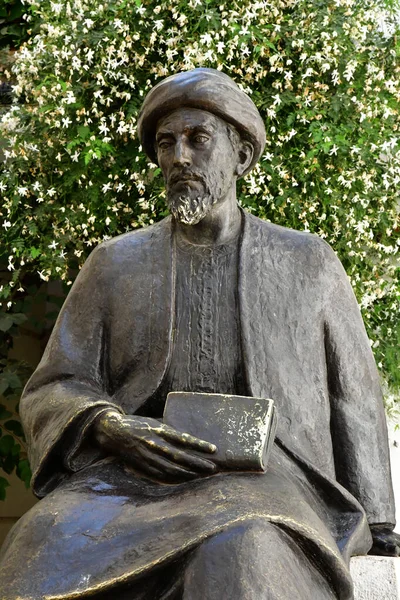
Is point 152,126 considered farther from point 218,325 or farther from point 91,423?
point 91,423

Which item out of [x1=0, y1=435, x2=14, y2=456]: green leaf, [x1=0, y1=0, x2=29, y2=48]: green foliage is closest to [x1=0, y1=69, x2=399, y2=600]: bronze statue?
[x1=0, y1=435, x2=14, y2=456]: green leaf

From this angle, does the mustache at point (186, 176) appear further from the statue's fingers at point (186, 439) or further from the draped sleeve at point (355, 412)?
the statue's fingers at point (186, 439)

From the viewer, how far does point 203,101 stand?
13.5 ft

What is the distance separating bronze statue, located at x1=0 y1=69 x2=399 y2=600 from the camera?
140 inches

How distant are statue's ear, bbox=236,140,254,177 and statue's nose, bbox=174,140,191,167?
26cm

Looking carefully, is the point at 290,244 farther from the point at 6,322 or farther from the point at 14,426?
the point at 14,426

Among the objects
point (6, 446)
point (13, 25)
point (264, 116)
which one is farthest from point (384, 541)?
point (13, 25)

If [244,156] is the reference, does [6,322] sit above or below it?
below

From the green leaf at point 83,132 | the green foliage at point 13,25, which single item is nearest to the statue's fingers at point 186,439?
the green leaf at point 83,132

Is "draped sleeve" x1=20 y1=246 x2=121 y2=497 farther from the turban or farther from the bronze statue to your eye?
the turban

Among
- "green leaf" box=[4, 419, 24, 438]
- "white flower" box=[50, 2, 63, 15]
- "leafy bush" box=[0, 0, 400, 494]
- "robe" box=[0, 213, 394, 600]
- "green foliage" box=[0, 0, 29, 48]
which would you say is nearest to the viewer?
"robe" box=[0, 213, 394, 600]

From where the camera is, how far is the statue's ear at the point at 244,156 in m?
4.28

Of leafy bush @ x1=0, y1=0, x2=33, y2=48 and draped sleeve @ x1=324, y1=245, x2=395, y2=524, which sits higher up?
leafy bush @ x1=0, y1=0, x2=33, y2=48

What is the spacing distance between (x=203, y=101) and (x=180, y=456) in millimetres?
1139
